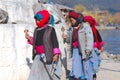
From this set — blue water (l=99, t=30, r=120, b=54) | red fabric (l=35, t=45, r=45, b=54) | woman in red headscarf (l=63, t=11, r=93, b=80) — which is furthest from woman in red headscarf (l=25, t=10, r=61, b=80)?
blue water (l=99, t=30, r=120, b=54)

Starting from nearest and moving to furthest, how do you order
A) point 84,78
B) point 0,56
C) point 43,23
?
point 43,23 < point 0,56 < point 84,78

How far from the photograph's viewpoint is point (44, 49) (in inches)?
231

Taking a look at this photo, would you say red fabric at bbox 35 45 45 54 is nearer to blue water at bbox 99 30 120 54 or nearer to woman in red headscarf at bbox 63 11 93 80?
woman in red headscarf at bbox 63 11 93 80

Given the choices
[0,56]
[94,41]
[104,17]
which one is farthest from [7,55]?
[104,17]

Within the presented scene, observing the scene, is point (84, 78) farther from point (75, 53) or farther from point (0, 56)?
point (0, 56)

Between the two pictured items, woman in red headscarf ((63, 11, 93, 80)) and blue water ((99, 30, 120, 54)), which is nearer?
woman in red headscarf ((63, 11, 93, 80))

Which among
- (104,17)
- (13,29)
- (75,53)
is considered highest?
(13,29)

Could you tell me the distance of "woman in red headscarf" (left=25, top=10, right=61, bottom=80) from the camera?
5840 mm

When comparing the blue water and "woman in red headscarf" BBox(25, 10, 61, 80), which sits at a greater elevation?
"woman in red headscarf" BBox(25, 10, 61, 80)

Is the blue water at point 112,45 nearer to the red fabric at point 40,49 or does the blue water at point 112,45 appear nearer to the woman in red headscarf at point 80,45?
the woman in red headscarf at point 80,45

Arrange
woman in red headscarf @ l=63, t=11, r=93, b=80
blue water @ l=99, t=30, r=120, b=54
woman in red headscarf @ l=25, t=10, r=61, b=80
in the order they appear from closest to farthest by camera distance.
A: woman in red headscarf @ l=25, t=10, r=61, b=80, woman in red headscarf @ l=63, t=11, r=93, b=80, blue water @ l=99, t=30, r=120, b=54

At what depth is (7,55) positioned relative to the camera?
267 inches

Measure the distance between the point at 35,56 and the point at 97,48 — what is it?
2.10 m

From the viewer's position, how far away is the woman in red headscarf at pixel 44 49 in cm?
584
